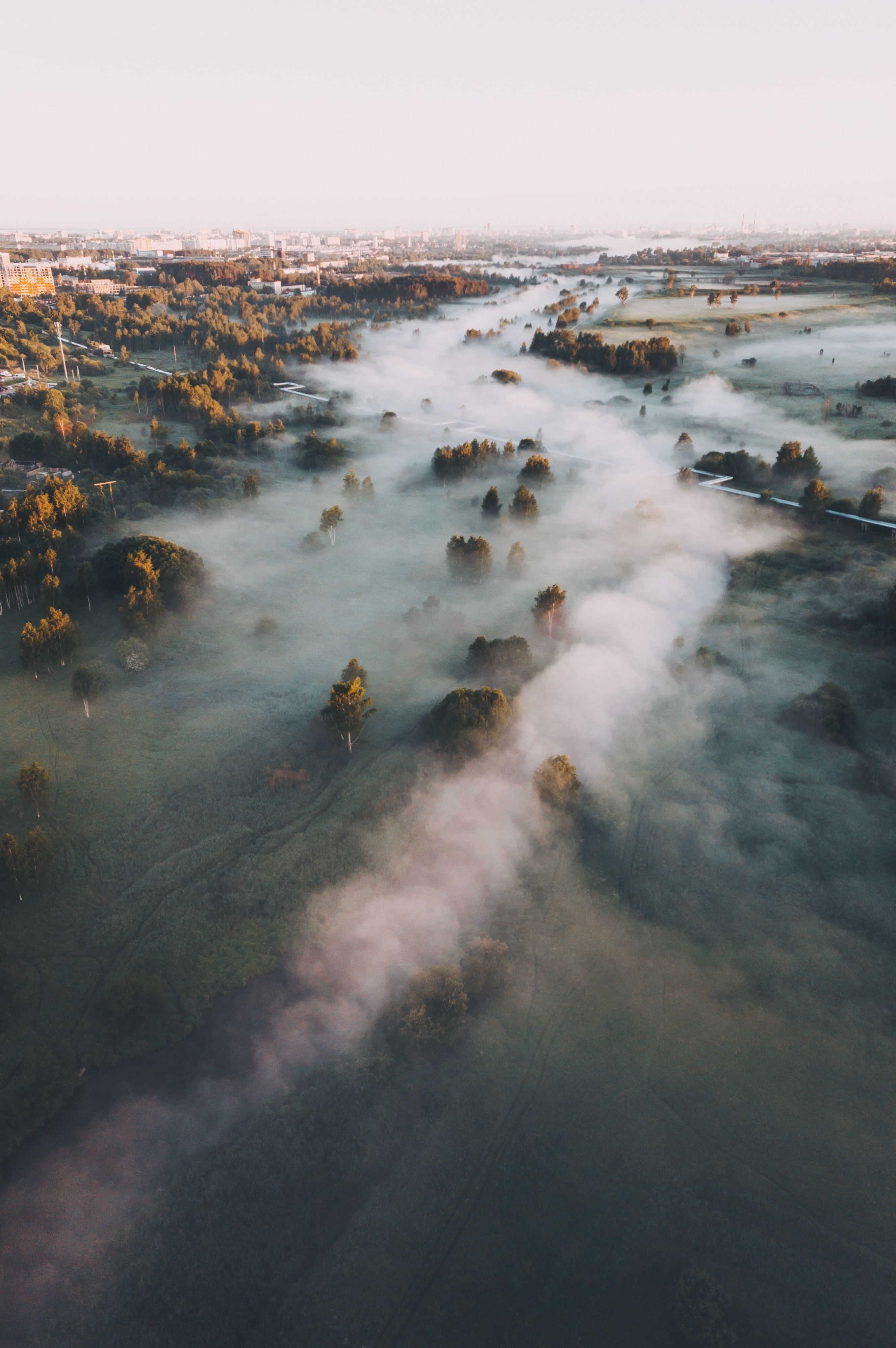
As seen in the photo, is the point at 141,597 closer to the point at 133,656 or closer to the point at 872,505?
the point at 133,656

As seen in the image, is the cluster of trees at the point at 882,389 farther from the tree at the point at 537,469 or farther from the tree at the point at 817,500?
the tree at the point at 537,469

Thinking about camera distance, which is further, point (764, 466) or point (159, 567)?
point (764, 466)

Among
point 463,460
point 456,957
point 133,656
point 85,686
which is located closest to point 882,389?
point 463,460

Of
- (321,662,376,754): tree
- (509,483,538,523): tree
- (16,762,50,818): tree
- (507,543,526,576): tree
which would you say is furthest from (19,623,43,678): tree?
(509,483,538,523): tree

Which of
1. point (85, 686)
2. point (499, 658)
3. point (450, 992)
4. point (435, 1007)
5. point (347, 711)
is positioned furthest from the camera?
point (499, 658)

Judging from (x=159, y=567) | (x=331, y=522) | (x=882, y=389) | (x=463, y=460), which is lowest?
(x=331, y=522)

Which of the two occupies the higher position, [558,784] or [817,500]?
[817,500]

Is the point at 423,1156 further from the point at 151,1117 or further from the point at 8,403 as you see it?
the point at 8,403
